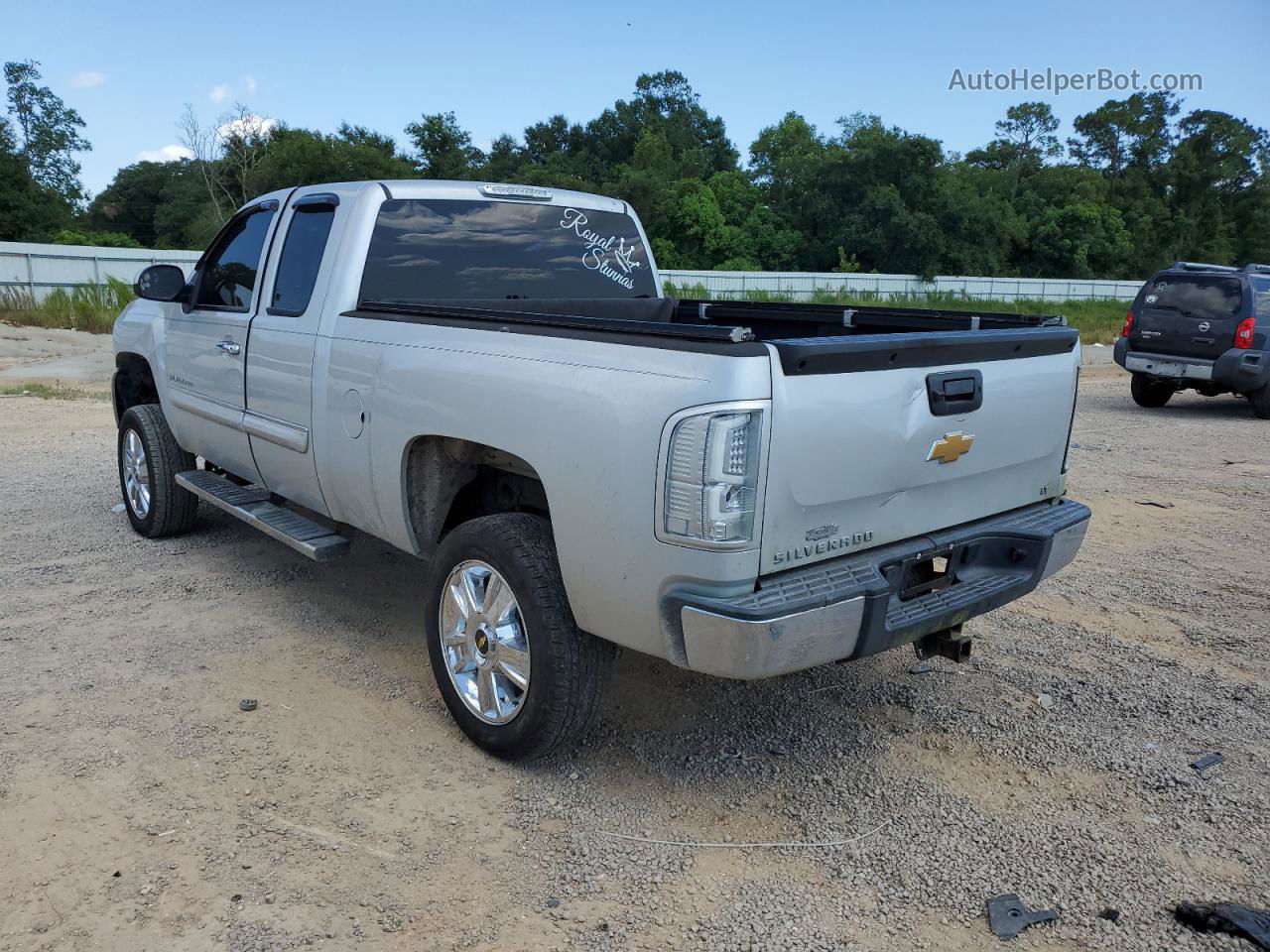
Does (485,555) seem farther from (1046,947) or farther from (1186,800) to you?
(1186,800)

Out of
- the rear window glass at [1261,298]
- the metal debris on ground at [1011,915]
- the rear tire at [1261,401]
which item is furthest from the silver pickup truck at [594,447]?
the rear tire at [1261,401]

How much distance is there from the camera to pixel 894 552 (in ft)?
10.8

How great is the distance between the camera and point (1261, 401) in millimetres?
12461

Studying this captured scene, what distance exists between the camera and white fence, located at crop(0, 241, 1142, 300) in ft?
77.2

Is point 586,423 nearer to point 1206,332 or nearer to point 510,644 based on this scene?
point 510,644

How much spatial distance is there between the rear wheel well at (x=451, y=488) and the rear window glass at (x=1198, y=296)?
440 inches

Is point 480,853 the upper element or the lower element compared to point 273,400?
lower

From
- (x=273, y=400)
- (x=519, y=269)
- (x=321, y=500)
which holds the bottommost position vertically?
(x=321, y=500)

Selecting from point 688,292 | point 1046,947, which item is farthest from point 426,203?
point 688,292

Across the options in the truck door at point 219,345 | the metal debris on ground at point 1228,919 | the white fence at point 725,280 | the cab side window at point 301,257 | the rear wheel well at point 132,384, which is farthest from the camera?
the white fence at point 725,280

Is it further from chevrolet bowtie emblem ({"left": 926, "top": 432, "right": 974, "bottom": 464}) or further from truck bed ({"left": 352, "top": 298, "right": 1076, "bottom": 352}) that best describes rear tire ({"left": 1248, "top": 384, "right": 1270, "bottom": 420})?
chevrolet bowtie emblem ({"left": 926, "top": 432, "right": 974, "bottom": 464})

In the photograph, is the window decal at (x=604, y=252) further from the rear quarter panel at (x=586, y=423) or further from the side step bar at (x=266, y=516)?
the side step bar at (x=266, y=516)

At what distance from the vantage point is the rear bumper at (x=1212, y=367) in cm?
1198

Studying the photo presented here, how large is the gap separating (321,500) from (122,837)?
1.71 meters
